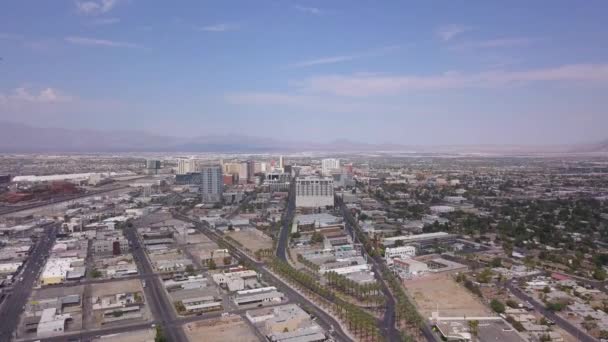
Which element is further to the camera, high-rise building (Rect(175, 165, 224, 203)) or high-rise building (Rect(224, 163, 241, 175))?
high-rise building (Rect(224, 163, 241, 175))

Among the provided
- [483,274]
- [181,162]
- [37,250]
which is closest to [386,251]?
[483,274]

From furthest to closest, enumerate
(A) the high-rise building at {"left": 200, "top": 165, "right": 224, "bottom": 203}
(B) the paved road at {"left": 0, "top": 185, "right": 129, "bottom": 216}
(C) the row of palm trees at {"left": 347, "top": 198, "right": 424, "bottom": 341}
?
(A) the high-rise building at {"left": 200, "top": 165, "right": 224, "bottom": 203} < (B) the paved road at {"left": 0, "top": 185, "right": 129, "bottom": 216} < (C) the row of palm trees at {"left": 347, "top": 198, "right": 424, "bottom": 341}

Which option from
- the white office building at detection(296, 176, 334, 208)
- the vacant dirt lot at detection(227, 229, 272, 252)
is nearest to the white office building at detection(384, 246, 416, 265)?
the vacant dirt lot at detection(227, 229, 272, 252)

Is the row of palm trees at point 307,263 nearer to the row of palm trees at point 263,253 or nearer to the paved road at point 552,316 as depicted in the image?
the row of palm trees at point 263,253

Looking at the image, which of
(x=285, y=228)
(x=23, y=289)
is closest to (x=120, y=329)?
(x=23, y=289)

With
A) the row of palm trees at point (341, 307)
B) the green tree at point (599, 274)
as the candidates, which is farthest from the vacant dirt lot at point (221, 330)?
the green tree at point (599, 274)

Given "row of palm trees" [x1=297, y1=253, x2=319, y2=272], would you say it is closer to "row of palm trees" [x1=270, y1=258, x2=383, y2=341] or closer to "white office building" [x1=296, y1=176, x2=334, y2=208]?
"row of palm trees" [x1=270, y1=258, x2=383, y2=341]

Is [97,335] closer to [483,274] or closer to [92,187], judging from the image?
[483,274]
